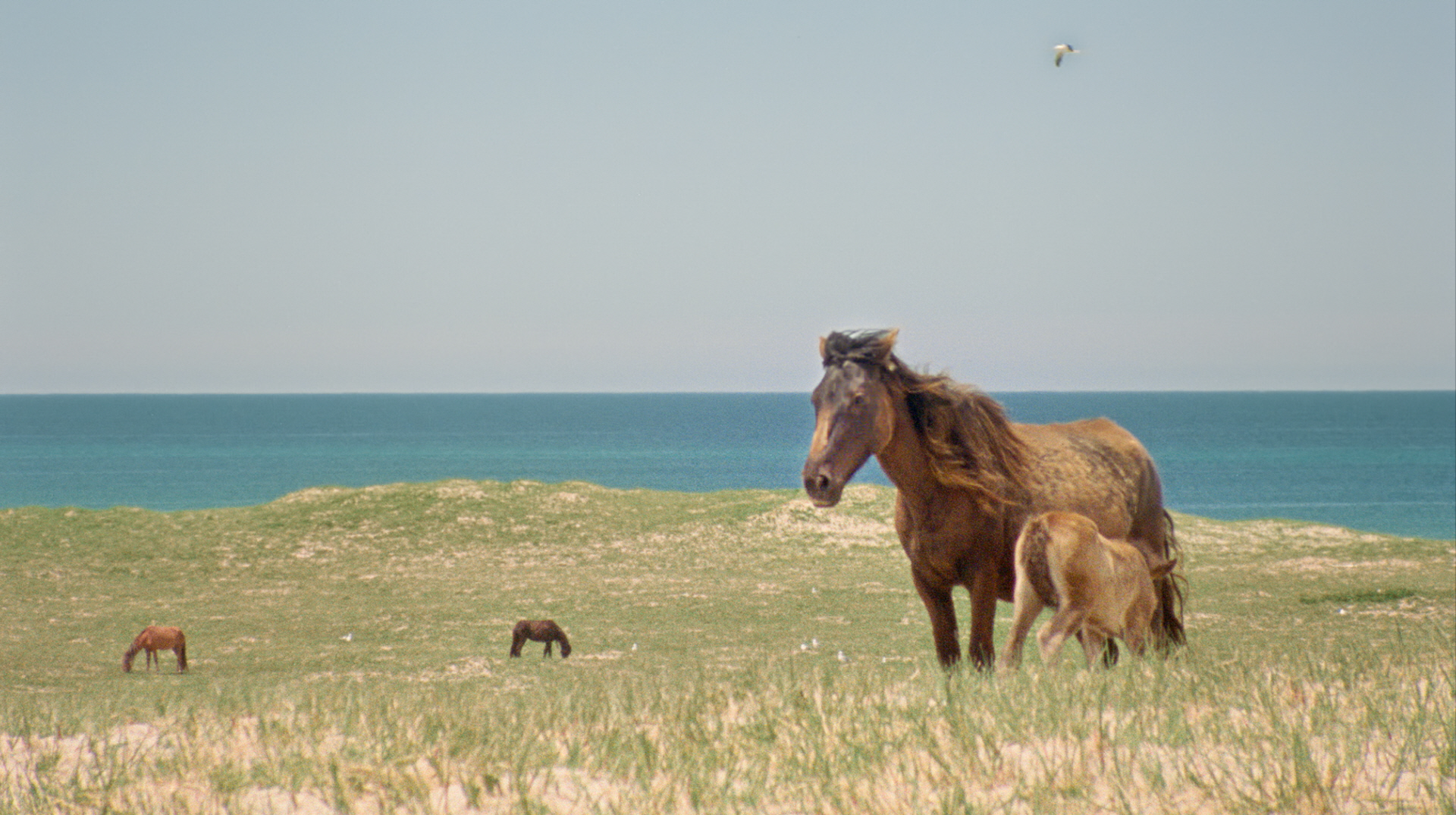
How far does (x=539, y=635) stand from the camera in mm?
13633

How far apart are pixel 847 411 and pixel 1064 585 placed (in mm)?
1300

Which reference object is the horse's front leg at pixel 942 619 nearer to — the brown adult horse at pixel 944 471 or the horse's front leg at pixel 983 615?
the brown adult horse at pixel 944 471

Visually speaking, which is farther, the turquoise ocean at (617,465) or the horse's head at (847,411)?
the turquoise ocean at (617,465)

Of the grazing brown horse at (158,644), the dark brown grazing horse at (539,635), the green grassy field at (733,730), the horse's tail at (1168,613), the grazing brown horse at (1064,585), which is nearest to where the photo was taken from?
the green grassy field at (733,730)

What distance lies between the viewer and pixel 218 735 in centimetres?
584

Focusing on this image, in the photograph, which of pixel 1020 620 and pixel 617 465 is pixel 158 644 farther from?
pixel 617 465

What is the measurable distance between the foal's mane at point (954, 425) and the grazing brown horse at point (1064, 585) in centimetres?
37

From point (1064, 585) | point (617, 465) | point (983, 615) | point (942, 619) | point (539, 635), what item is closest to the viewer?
point (1064, 585)

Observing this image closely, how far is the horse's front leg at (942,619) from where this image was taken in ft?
22.2

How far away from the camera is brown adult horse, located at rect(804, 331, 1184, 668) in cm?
625

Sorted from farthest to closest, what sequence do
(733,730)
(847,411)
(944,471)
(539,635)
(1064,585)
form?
(539,635) < (944,471) < (847,411) < (1064,585) < (733,730)

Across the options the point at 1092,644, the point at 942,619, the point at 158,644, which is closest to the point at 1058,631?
the point at 1092,644

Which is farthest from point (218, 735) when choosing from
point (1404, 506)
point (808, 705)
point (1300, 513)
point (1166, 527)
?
point (1404, 506)

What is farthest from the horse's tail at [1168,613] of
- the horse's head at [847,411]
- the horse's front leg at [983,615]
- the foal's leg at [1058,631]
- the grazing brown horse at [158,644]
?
the grazing brown horse at [158,644]
